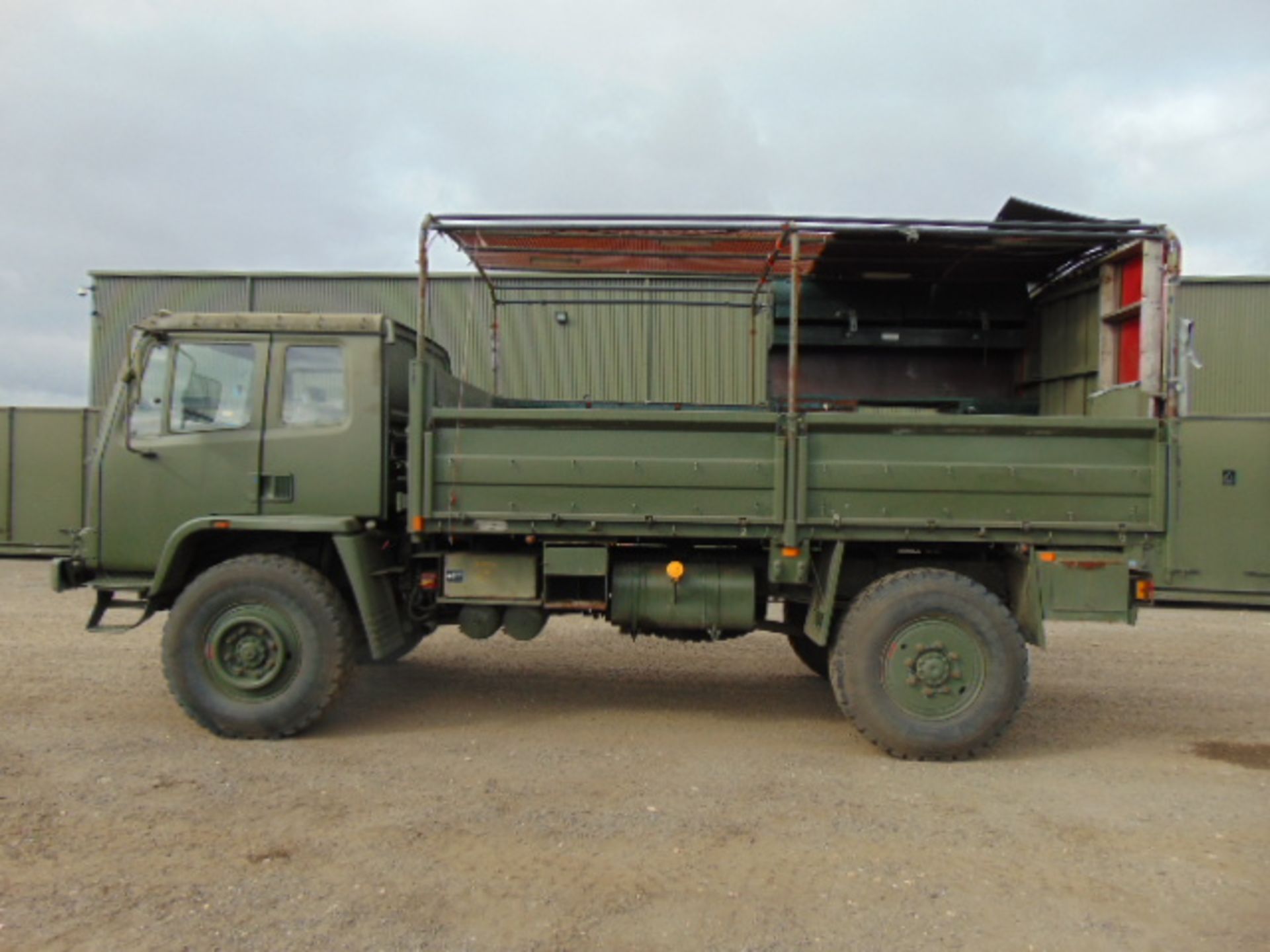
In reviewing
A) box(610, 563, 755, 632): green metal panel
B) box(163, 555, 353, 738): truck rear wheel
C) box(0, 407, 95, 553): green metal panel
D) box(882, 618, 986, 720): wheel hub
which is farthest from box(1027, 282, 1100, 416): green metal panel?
box(0, 407, 95, 553): green metal panel

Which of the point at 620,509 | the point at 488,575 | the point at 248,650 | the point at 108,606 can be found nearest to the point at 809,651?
the point at 620,509

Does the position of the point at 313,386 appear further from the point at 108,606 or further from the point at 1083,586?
the point at 1083,586

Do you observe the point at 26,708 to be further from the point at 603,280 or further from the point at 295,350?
the point at 603,280

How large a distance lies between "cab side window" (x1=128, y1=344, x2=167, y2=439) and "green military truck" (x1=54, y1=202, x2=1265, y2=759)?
1 cm

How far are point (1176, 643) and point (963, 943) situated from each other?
6.80 metres

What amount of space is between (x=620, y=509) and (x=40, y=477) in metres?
12.5

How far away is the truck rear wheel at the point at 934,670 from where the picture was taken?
5.00 m

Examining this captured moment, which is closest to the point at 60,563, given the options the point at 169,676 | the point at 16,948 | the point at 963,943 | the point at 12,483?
the point at 169,676

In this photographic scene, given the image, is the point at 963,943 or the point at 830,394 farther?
the point at 830,394

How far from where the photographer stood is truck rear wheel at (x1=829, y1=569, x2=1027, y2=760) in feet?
16.4

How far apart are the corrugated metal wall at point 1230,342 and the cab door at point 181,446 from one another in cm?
1370

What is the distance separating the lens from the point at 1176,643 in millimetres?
8508

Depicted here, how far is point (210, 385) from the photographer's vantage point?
5.38m

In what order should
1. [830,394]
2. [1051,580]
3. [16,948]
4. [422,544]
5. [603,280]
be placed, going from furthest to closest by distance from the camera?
[830,394] < [603,280] < [422,544] < [1051,580] < [16,948]
